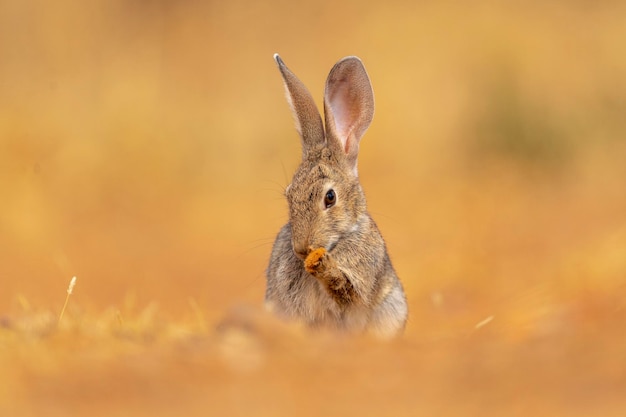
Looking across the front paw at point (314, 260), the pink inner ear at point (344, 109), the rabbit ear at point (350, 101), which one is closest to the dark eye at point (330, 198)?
the front paw at point (314, 260)

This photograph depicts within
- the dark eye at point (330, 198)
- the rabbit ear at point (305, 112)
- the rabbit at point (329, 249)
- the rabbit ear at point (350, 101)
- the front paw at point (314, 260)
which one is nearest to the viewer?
the front paw at point (314, 260)

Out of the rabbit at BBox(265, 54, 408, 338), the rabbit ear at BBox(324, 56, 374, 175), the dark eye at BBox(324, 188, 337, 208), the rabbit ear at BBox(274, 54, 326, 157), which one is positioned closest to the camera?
the rabbit at BBox(265, 54, 408, 338)

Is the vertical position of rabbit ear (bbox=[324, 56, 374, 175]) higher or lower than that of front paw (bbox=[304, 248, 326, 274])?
higher

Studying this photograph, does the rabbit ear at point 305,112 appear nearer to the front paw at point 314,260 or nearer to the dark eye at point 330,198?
the dark eye at point 330,198

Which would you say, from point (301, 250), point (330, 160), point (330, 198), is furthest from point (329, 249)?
point (330, 160)

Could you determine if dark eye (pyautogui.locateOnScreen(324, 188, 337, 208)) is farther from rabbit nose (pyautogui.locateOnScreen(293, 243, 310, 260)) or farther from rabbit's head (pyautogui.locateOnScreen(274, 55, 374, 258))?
rabbit nose (pyautogui.locateOnScreen(293, 243, 310, 260))

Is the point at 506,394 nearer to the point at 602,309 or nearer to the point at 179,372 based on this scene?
the point at 179,372

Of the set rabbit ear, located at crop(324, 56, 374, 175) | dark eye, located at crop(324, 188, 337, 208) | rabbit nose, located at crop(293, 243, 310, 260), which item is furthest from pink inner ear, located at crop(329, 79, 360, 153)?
rabbit nose, located at crop(293, 243, 310, 260)
